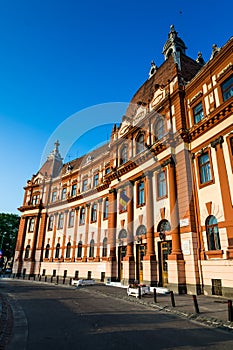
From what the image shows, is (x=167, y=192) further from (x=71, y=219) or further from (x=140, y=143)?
(x=71, y=219)

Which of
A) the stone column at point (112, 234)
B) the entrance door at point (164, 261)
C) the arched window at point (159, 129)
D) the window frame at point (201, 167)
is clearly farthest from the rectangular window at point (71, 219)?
the window frame at point (201, 167)

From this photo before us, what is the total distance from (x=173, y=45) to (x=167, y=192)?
18.6 metres

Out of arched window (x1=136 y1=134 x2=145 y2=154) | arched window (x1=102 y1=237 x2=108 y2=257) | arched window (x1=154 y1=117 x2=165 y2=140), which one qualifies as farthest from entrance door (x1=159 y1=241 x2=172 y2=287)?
arched window (x1=102 y1=237 x2=108 y2=257)

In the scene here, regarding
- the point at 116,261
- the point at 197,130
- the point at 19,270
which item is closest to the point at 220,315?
the point at 197,130

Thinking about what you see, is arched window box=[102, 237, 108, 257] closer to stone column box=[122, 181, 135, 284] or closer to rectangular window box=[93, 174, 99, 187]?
stone column box=[122, 181, 135, 284]

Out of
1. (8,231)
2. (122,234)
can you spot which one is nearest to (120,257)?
(122,234)

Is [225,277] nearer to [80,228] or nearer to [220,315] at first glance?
[220,315]

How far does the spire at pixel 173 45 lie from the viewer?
27859mm

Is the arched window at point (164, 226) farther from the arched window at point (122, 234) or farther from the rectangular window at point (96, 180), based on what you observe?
the rectangular window at point (96, 180)

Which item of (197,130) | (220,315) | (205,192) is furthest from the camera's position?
(197,130)

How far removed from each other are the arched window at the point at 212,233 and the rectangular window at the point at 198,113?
27.0 ft

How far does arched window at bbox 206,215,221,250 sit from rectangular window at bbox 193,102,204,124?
8.22m

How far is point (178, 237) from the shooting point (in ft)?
59.9

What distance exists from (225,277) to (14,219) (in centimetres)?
6055
